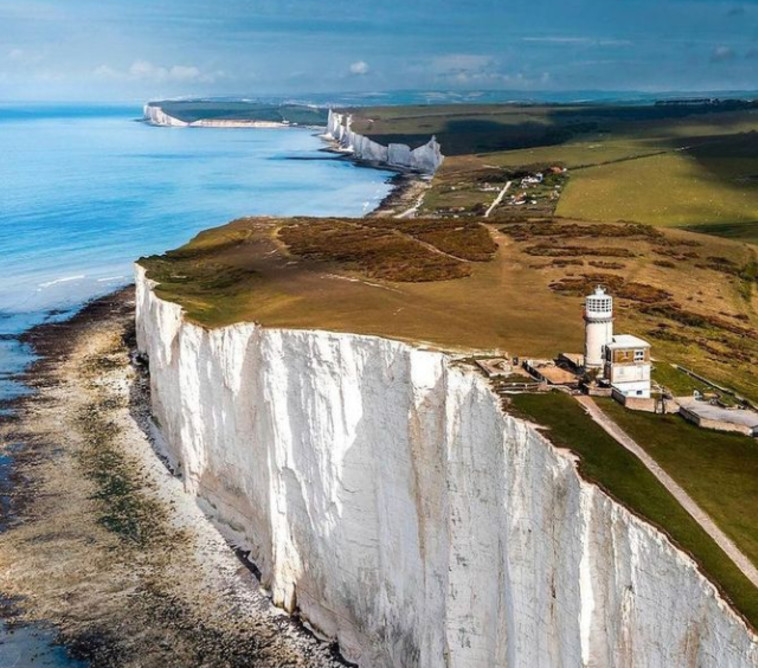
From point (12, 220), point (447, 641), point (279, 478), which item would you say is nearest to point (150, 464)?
point (279, 478)

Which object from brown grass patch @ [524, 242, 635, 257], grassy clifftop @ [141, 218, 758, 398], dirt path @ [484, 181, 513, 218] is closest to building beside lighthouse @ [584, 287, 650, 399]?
grassy clifftop @ [141, 218, 758, 398]

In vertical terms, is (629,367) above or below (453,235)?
above

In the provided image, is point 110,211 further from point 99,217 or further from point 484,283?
point 484,283

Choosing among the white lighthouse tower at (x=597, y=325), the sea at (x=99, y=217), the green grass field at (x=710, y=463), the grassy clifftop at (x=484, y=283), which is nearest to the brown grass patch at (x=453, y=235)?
the grassy clifftop at (x=484, y=283)

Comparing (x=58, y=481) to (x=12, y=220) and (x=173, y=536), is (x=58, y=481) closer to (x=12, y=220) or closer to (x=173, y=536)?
(x=173, y=536)

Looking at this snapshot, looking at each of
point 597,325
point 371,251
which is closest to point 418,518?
point 597,325

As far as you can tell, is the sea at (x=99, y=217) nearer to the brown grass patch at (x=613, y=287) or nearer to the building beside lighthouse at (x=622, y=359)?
the building beside lighthouse at (x=622, y=359)
